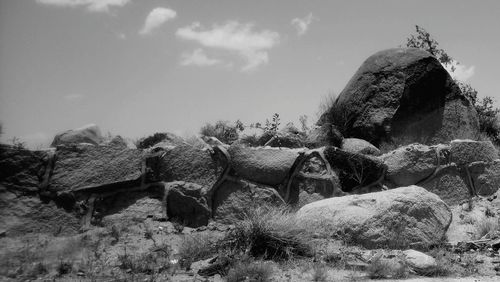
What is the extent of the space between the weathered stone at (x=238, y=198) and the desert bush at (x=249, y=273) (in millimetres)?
1656

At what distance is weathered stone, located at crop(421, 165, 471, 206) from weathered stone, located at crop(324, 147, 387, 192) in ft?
3.29

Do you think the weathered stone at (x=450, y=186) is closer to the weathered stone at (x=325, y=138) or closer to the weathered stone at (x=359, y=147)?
the weathered stone at (x=359, y=147)

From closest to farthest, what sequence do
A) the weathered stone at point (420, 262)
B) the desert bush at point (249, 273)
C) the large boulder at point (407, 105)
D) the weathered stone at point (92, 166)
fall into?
the desert bush at point (249, 273), the weathered stone at point (420, 262), the weathered stone at point (92, 166), the large boulder at point (407, 105)

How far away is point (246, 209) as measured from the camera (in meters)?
6.26

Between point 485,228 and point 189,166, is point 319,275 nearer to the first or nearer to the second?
point 189,166

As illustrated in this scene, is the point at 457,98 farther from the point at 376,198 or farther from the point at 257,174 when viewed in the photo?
the point at 257,174

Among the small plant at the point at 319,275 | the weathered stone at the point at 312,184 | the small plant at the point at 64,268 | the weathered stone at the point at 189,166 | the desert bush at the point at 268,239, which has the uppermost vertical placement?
the weathered stone at the point at 189,166

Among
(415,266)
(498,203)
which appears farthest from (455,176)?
(415,266)

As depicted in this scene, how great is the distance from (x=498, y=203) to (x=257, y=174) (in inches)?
159

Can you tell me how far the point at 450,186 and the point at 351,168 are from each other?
1.85 meters

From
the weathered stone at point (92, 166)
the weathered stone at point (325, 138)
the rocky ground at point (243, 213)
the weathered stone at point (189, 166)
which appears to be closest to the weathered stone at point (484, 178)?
the rocky ground at point (243, 213)

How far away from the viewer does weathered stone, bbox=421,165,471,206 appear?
7.85m

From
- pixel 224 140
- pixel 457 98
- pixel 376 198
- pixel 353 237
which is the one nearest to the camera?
pixel 353 237

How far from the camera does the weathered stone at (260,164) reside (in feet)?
21.2
